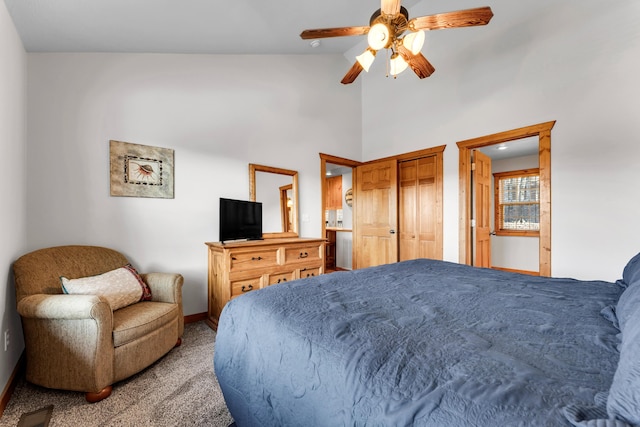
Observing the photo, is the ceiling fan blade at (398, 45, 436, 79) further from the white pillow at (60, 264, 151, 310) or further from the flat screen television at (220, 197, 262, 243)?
the white pillow at (60, 264, 151, 310)

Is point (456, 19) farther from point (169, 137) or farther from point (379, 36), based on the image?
point (169, 137)

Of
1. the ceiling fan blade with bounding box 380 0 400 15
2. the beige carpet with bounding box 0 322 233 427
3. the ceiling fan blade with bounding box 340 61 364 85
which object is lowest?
the beige carpet with bounding box 0 322 233 427

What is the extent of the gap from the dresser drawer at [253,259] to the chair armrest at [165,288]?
1.69ft

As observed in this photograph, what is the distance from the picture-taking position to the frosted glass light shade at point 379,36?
202 cm

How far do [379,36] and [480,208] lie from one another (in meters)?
2.70

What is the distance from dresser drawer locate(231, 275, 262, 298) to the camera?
2721 mm

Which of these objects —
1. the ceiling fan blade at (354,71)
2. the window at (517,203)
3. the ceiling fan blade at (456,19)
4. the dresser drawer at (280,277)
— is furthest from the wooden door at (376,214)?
the window at (517,203)

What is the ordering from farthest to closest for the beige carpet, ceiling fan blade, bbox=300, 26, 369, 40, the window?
the window < ceiling fan blade, bbox=300, 26, 369, 40 < the beige carpet

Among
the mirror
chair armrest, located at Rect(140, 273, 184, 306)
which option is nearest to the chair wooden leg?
chair armrest, located at Rect(140, 273, 184, 306)

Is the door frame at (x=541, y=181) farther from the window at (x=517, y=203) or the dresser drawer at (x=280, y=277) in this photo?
the window at (x=517, y=203)

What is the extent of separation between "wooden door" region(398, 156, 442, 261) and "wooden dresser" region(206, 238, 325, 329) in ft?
5.71

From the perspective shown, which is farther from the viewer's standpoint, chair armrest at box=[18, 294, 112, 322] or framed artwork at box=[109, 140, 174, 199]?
framed artwork at box=[109, 140, 174, 199]

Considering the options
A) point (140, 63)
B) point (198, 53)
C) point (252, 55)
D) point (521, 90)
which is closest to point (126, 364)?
point (140, 63)

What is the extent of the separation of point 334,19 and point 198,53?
5.29 ft
